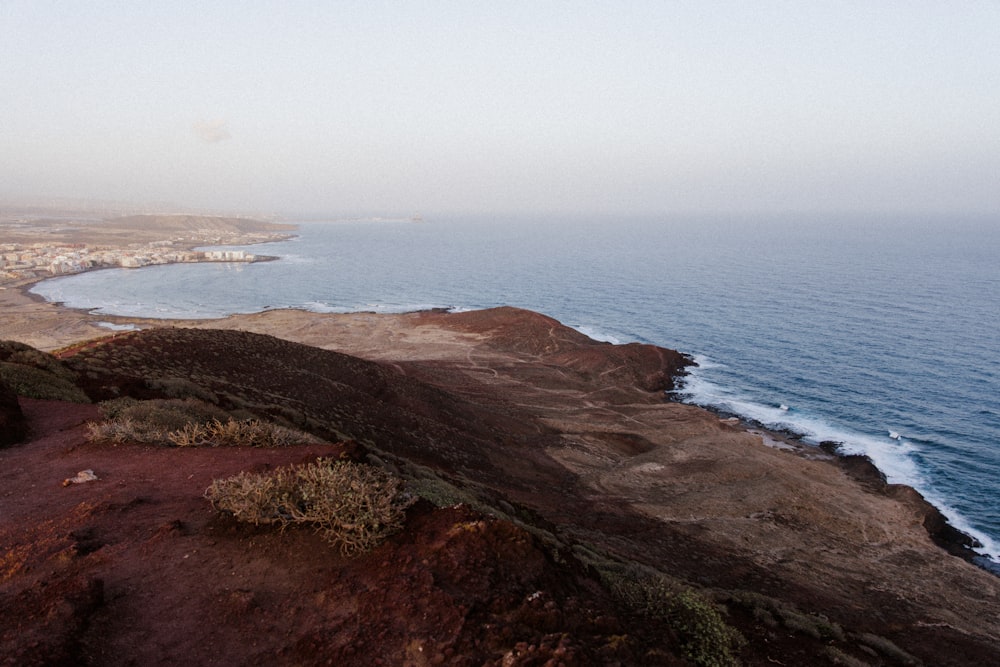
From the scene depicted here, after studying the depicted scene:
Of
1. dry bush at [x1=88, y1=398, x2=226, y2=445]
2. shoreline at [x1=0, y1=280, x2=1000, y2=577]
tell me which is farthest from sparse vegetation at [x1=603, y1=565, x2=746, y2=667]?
shoreline at [x1=0, y1=280, x2=1000, y2=577]

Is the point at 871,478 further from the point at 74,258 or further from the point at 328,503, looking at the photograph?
the point at 74,258

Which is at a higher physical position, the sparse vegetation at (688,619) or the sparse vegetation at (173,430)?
the sparse vegetation at (173,430)

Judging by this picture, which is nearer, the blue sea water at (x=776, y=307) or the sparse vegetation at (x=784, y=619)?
the sparse vegetation at (x=784, y=619)

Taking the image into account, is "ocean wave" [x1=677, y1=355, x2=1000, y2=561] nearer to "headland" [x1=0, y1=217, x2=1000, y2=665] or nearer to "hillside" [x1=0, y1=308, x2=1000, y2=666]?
"hillside" [x1=0, y1=308, x2=1000, y2=666]

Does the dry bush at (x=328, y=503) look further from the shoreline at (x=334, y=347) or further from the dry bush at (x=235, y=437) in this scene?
the shoreline at (x=334, y=347)

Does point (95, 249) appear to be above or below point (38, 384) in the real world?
below

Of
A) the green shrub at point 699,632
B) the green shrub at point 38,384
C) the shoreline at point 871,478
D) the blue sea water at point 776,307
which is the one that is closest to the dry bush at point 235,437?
the green shrub at point 38,384

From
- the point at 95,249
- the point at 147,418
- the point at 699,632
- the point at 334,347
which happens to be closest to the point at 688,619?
the point at 699,632
